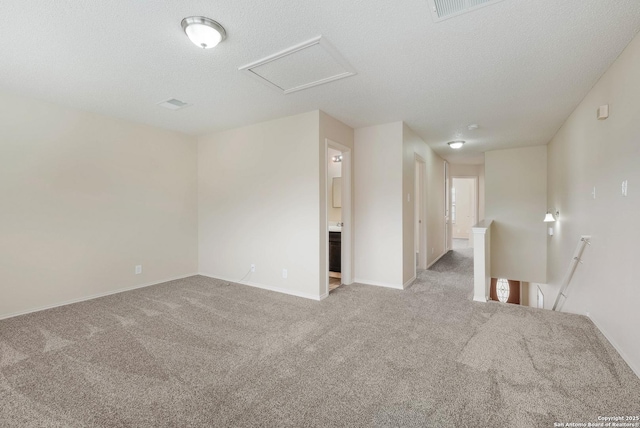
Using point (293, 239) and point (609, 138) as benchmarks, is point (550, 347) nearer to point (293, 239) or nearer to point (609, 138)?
point (609, 138)

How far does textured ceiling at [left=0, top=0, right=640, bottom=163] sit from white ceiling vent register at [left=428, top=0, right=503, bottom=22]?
55mm

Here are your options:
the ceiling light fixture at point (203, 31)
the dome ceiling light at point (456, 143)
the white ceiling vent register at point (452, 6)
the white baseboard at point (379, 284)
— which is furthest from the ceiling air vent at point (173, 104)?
the dome ceiling light at point (456, 143)

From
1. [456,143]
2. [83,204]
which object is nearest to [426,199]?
[456,143]

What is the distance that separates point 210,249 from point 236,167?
5.01 feet

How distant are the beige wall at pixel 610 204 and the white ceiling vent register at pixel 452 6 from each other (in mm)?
1344

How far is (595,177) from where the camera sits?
2.86m

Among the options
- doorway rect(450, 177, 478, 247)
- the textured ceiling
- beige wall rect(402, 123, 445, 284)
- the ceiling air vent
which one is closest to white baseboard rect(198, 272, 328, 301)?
beige wall rect(402, 123, 445, 284)

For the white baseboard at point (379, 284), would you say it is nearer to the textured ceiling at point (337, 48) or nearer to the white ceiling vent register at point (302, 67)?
the textured ceiling at point (337, 48)

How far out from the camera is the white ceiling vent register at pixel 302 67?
7.27 ft

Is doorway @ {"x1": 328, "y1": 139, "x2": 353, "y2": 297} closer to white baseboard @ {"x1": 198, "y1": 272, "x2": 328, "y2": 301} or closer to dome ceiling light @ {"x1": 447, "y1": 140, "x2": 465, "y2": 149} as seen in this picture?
white baseboard @ {"x1": 198, "y1": 272, "x2": 328, "y2": 301}

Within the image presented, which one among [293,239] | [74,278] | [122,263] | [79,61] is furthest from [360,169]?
[74,278]

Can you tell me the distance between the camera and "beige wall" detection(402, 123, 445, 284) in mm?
4242

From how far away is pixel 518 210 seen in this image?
593cm

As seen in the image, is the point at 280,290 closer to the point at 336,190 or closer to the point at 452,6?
the point at 336,190
